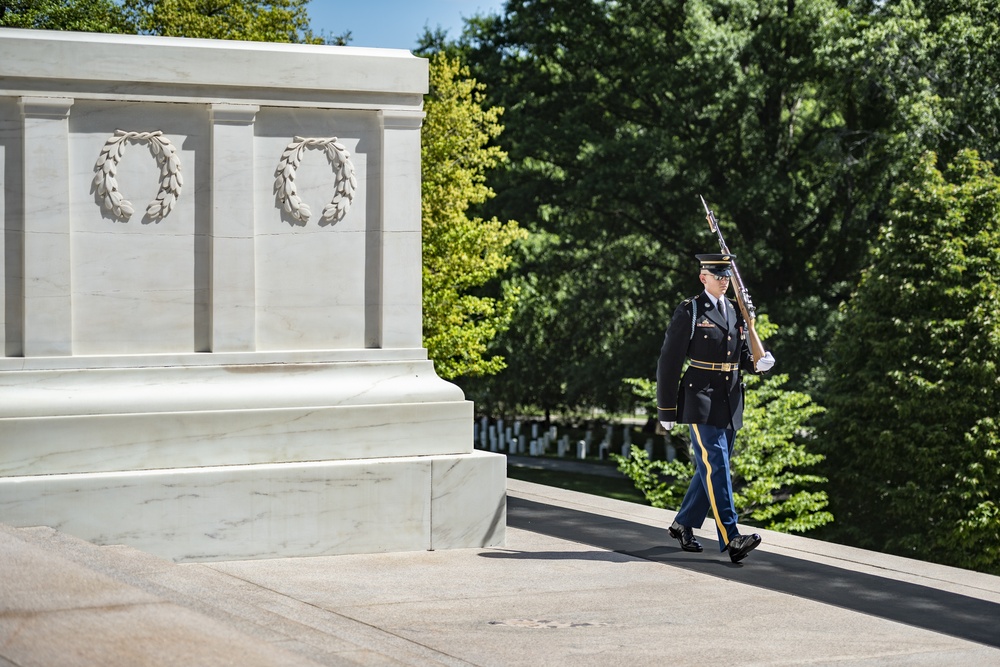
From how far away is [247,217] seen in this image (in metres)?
7.58

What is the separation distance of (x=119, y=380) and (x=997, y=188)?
1729 centimetres

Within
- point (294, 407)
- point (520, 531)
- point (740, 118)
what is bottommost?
point (520, 531)

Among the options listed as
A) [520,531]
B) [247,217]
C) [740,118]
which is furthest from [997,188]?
[247,217]

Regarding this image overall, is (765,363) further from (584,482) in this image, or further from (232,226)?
(584,482)

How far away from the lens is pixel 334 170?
25.7 feet

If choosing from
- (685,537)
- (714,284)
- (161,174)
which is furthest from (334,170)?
(685,537)

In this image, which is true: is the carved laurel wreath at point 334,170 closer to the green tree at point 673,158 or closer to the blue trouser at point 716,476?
the blue trouser at point 716,476

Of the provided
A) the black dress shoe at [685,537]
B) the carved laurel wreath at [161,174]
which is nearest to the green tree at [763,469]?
the black dress shoe at [685,537]

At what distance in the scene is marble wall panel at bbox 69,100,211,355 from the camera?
7.32 meters

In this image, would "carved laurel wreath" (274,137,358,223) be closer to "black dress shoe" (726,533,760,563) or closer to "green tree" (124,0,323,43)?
"black dress shoe" (726,533,760,563)

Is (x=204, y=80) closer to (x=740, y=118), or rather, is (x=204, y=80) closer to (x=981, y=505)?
(x=981, y=505)

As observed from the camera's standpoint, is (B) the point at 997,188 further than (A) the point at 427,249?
No

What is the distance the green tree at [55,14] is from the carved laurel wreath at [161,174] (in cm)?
1388

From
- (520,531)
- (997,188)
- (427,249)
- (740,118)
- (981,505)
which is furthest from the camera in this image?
(740,118)
